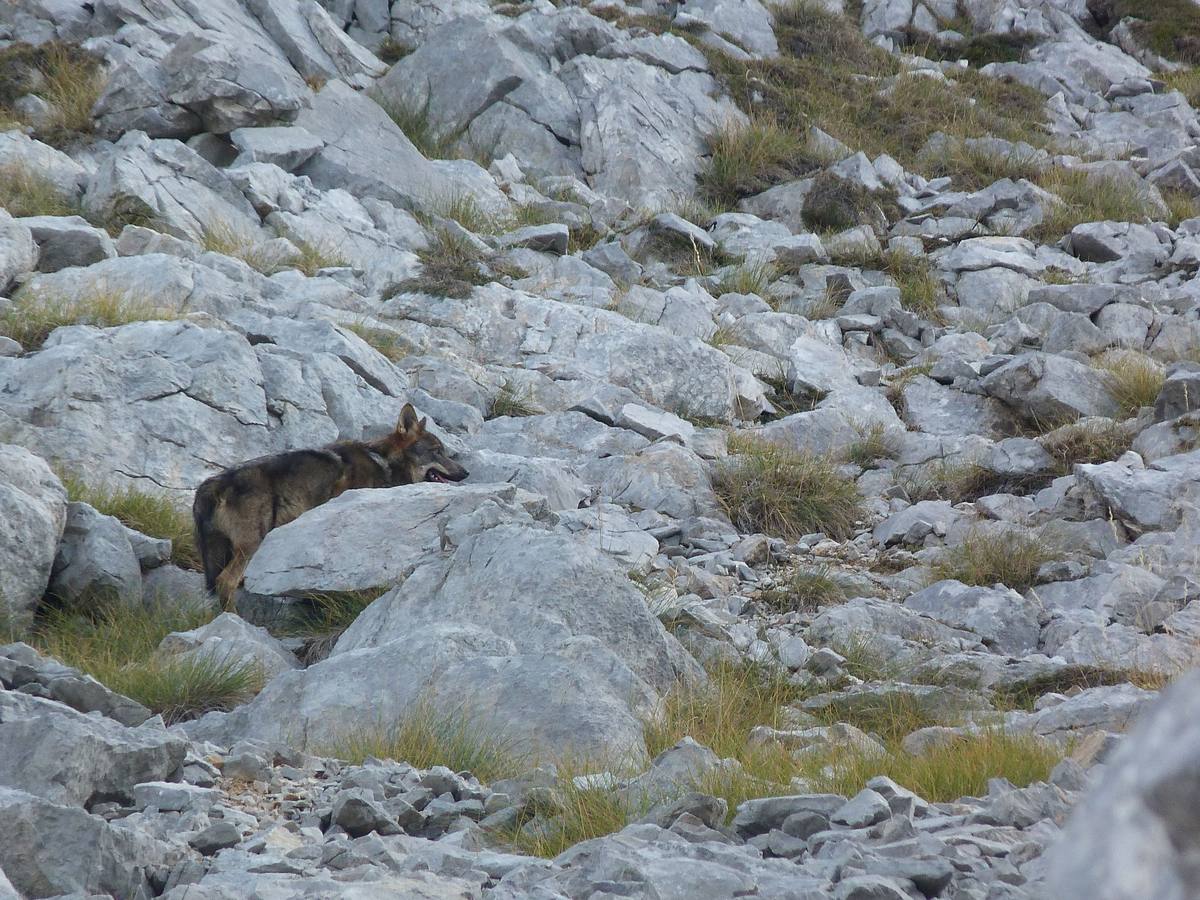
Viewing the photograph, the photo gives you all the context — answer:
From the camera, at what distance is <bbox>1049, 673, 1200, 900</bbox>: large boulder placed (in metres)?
1.00

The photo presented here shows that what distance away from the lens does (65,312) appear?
30.1 feet

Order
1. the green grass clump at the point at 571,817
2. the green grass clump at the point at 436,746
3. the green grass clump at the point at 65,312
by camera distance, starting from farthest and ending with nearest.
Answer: the green grass clump at the point at 65,312
the green grass clump at the point at 436,746
the green grass clump at the point at 571,817

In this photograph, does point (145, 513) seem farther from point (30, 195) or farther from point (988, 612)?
point (30, 195)

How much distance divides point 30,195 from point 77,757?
9.29 m

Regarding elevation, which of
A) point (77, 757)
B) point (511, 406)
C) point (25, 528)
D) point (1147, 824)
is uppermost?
point (1147, 824)

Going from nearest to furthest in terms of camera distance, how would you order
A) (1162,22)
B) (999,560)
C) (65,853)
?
(65,853)
(999,560)
(1162,22)

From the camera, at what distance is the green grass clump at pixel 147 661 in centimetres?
542

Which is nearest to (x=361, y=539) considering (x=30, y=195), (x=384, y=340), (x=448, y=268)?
(x=384, y=340)

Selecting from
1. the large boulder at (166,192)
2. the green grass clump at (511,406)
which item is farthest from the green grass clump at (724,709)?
the large boulder at (166,192)

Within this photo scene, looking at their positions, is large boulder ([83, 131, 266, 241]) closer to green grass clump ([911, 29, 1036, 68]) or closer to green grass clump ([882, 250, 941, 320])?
green grass clump ([882, 250, 941, 320])

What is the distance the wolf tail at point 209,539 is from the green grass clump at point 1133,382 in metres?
7.46

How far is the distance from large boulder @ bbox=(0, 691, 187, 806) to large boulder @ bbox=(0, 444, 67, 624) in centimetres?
246

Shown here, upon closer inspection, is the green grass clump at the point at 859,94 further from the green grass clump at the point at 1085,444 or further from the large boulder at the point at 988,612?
the large boulder at the point at 988,612

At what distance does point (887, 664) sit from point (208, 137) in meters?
10.7
